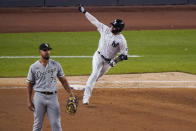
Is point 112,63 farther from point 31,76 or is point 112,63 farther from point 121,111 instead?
point 31,76

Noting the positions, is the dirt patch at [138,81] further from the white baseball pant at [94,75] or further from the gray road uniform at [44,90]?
the gray road uniform at [44,90]

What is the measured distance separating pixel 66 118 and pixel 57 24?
15.5 meters

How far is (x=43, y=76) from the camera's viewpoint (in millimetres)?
6719

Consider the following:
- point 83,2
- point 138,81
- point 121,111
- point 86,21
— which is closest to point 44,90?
point 121,111

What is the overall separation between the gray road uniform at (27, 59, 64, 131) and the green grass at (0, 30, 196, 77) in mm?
6316

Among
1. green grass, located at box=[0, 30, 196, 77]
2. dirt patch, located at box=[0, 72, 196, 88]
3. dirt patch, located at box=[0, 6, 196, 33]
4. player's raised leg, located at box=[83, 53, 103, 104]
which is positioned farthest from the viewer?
dirt patch, located at box=[0, 6, 196, 33]

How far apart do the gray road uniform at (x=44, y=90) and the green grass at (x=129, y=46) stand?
6316mm

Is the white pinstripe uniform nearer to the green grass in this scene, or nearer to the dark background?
the green grass

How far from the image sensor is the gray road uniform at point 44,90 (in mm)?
6695

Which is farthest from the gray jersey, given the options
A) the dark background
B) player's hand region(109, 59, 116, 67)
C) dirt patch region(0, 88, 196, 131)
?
the dark background

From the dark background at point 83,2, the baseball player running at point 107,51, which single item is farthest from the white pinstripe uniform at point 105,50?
the dark background at point 83,2

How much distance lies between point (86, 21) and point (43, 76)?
18.1 m

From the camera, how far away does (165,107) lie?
9633 millimetres

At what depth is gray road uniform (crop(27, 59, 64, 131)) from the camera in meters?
6.70
